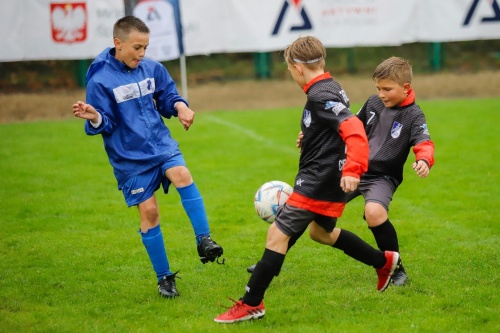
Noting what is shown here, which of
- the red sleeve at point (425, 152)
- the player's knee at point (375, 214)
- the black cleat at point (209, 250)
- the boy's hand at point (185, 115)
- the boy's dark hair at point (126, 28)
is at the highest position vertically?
the boy's dark hair at point (126, 28)

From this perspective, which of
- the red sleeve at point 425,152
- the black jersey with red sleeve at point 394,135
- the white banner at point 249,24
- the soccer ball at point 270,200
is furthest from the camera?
the white banner at point 249,24

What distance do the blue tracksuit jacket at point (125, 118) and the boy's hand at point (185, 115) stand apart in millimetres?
180

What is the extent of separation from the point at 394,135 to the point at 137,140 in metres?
1.83

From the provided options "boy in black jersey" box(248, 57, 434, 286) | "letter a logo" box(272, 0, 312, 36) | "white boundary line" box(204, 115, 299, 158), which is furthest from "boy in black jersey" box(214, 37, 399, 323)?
"letter a logo" box(272, 0, 312, 36)

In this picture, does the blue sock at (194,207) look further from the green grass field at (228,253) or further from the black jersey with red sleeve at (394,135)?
the black jersey with red sleeve at (394,135)

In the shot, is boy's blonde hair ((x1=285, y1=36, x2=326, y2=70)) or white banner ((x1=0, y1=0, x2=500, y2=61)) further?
white banner ((x1=0, y1=0, x2=500, y2=61))

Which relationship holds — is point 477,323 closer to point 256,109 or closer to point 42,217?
point 42,217

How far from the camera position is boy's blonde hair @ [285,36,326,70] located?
15.0ft

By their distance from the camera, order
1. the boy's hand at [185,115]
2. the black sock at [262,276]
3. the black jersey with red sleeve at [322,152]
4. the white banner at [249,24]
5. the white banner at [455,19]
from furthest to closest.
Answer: the white banner at [455,19] < the white banner at [249,24] < the boy's hand at [185,115] < the black sock at [262,276] < the black jersey with red sleeve at [322,152]

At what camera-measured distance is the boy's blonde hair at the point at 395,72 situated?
5359mm

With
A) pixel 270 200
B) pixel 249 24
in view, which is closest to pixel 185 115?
pixel 270 200

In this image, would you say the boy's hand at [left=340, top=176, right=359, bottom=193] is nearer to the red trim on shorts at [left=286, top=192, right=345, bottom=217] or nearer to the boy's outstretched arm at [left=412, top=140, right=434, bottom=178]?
the red trim on shorts at [left=286, top=192, right=345, bottom=217]

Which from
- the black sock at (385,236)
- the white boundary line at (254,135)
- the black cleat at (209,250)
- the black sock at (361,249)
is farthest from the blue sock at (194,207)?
the white boundary line at (254,135)

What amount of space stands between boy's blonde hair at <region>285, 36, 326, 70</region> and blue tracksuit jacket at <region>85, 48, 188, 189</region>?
47.5 inches
